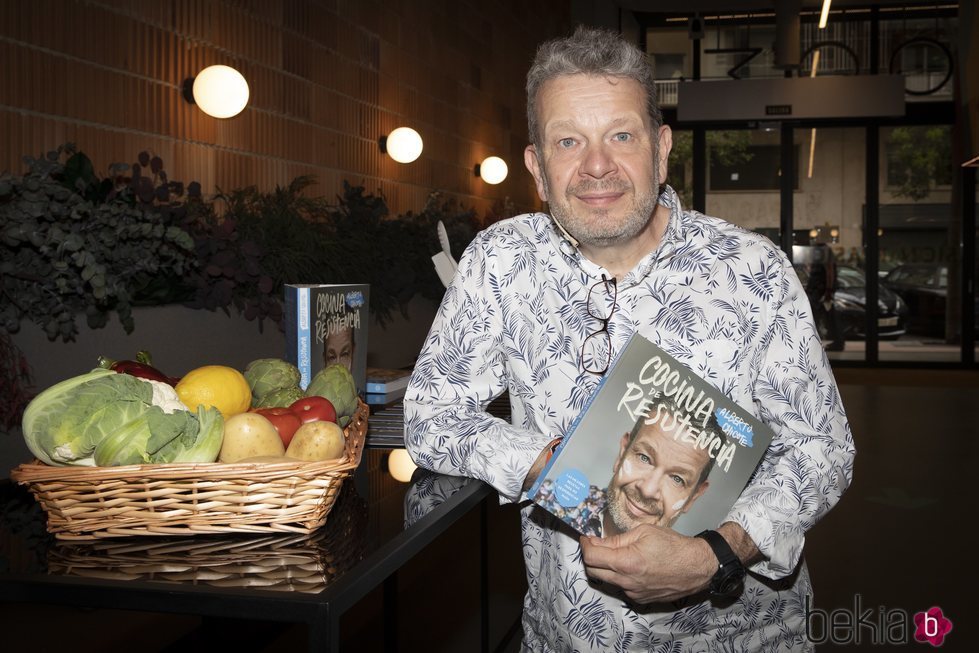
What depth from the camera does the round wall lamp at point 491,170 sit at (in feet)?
Answer: 23.9

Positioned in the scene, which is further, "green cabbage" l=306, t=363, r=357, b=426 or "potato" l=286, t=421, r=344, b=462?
"green cabbage" l=306, t=363, r=357, b=426

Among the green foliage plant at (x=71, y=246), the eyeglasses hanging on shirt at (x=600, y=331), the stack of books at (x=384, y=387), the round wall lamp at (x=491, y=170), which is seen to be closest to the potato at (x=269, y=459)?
the eyeglasses hanging on shirt at (x=600, y=331)

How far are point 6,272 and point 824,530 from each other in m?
3.54

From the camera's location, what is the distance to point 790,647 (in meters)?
1.47

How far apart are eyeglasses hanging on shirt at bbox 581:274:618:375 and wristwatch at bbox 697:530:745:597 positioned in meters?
0.33

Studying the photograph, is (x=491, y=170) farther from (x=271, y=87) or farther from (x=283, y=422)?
(x=283, y=422)

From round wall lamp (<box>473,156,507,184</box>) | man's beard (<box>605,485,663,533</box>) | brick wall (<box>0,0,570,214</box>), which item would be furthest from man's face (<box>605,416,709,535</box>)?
round wall lamp (<box>473,156,507,184</box>)

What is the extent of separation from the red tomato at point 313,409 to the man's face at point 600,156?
0.49 metres

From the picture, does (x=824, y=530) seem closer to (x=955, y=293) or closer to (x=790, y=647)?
(x=790, y=647)

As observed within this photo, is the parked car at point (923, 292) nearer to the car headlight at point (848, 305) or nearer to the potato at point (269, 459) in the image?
the car headlight at point (848, 305)

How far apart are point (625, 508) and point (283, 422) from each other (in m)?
0.51

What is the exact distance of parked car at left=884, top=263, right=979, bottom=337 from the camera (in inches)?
407

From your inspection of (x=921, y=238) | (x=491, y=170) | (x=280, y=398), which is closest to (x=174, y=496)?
(x=280, y=398)

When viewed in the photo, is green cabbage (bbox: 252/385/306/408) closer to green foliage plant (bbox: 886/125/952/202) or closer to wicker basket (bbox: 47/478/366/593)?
wicker basket (bbox: 47/478/366/593)
